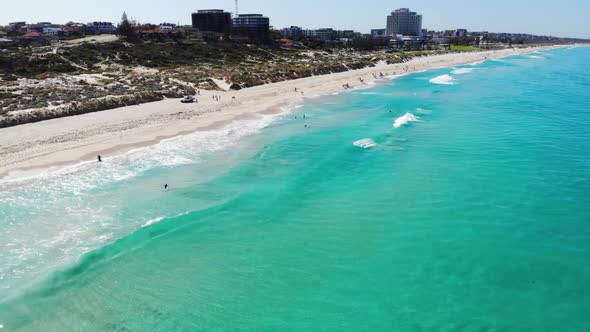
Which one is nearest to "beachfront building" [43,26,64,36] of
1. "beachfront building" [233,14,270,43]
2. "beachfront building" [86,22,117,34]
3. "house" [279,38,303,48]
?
"beachfront building" [86,22,117,34]

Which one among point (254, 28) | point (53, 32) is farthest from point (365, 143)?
point (53, 32)

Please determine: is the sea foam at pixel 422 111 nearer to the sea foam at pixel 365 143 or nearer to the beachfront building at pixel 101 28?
the sea foam at pixel 365 143

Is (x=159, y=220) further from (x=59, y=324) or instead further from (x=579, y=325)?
(x=579, y=325)

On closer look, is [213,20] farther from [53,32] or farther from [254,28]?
[53,32]

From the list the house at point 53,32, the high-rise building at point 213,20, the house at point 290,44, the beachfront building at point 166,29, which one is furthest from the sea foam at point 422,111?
the house at point 53,32

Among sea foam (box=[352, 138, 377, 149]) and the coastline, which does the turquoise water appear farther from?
the coastline

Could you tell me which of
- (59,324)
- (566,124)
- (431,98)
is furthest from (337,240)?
(431,98)

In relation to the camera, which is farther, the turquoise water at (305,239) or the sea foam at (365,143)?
the sea foam at (365,143)
